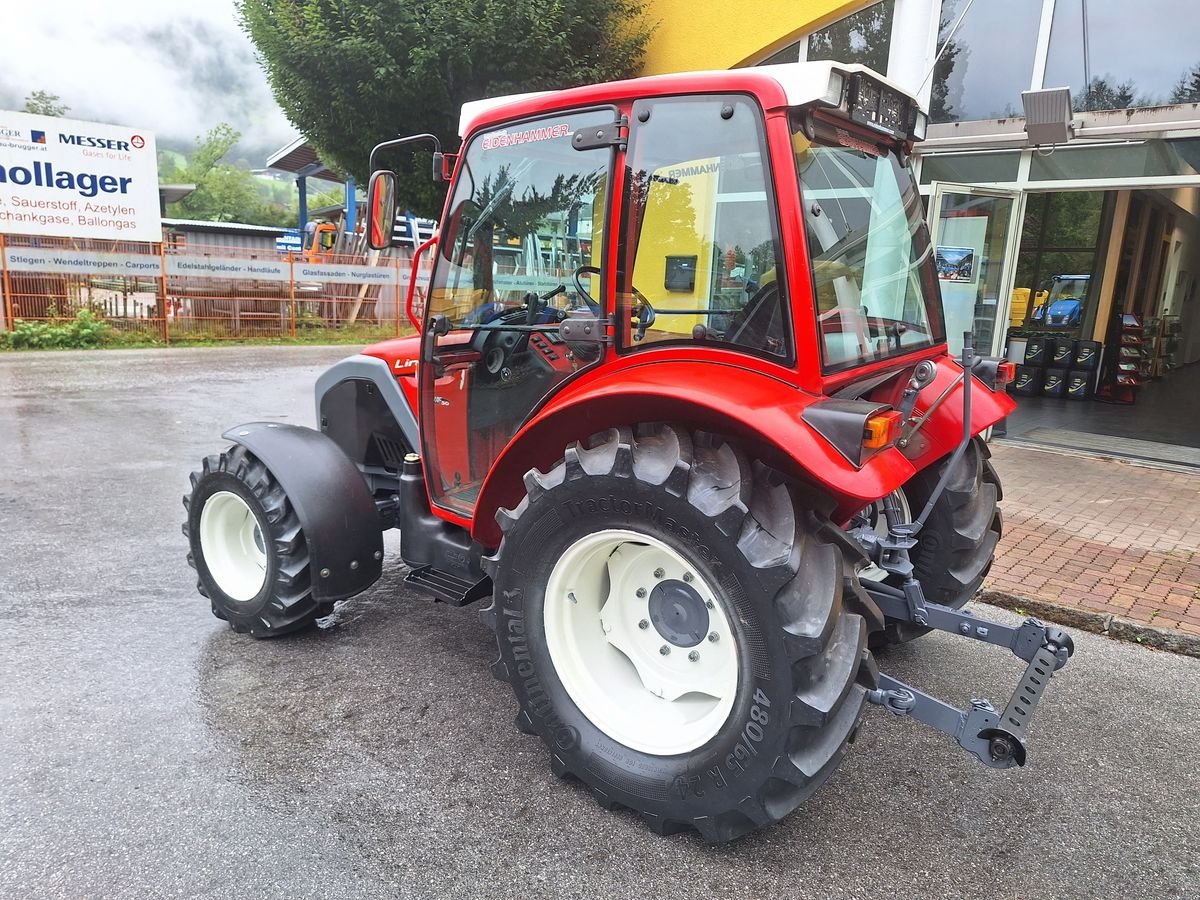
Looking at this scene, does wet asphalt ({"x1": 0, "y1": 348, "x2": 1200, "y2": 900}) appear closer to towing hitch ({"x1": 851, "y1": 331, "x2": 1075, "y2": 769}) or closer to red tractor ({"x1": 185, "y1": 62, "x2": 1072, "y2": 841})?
red tractor ({"x1": 185, "y1": 62, "x2": 1072, "y2": 841})

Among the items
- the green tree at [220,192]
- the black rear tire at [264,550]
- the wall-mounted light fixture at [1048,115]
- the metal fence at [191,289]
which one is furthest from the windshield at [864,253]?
the green tree at [220,192]

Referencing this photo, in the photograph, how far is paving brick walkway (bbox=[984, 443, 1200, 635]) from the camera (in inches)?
174

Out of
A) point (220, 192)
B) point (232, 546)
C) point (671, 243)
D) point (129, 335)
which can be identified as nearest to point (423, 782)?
point (232, 546)

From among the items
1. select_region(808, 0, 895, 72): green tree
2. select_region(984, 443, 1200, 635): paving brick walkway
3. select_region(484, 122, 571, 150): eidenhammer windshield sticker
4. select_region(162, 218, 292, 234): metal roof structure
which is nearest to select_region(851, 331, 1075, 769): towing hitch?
Answer: select_region(484, 122, 571, 150): eidenhammer windshield sticker

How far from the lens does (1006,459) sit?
309 inches

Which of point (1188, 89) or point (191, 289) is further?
point (191, 289)

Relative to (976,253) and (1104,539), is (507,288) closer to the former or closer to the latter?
(1104,539)

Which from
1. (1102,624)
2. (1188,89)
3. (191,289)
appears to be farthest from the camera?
(191,289)

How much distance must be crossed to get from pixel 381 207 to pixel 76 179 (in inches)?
605

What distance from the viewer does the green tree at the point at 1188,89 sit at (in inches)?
296

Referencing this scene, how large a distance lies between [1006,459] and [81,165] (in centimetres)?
1630

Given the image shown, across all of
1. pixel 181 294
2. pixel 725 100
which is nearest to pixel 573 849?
pixel 725 100

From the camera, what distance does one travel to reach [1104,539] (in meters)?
5.43

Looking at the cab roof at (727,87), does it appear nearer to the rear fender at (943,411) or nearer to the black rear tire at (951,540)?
the rear fender at (943,411)
